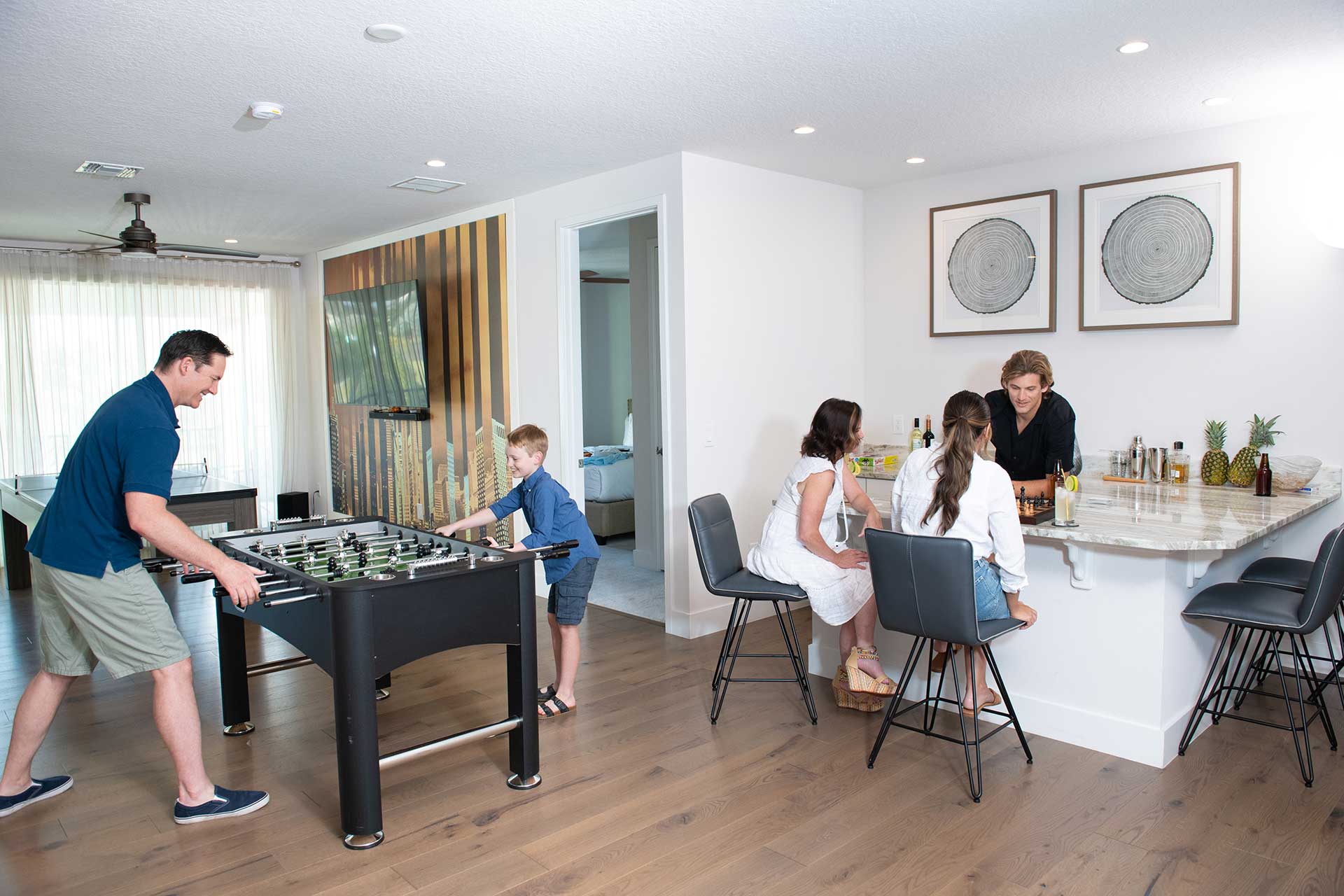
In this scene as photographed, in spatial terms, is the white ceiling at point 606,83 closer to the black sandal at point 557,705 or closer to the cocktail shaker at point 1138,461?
the cocktail shaker at point 1138,461

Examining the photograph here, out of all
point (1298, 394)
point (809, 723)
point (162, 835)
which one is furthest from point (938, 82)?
point (162, 835)

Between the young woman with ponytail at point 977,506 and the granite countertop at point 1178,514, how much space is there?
0.74ft

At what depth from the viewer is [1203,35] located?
319 centimetres

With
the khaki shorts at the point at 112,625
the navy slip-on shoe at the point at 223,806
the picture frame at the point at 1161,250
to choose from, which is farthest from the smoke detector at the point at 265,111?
the picture frame at the point at 1161,250

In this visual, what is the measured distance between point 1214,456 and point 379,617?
3.79 meters

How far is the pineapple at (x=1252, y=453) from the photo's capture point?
4.22 meters

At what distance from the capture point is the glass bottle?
14.6 ft

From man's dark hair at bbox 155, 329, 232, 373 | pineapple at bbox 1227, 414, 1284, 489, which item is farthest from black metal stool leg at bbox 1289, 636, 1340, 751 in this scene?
man's dark hair at bbox 155, 329, 232, 373

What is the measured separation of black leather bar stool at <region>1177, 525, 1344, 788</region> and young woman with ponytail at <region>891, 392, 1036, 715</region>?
0.66 meters

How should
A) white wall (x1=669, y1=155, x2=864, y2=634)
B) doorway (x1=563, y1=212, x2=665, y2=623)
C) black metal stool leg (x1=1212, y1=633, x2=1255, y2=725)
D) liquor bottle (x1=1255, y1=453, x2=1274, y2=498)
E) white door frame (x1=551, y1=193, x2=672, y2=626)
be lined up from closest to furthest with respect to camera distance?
black metal stool leg (x1=1212, y1=633, x2=1255, y2=725) < liquor bottle (x1=1255, y1=453, x2=1274, y2=498) < white wall (x1=669, y1=155, x2=864, y2=634) < white door frame (x1=551, y1=193, x2=672, y2=626) < doorway (x1=563, y1=212, x2=665, y2=623)

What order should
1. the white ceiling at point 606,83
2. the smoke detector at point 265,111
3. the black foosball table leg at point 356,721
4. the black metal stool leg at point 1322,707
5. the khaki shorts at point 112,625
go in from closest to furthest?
the black foosball table leg at point 356,721 → the khaki shorts at point 112,625 → the white ceiling at point 606,83 → the black metal stool leg at point 1322,707 → the smoke detector at point 265,111

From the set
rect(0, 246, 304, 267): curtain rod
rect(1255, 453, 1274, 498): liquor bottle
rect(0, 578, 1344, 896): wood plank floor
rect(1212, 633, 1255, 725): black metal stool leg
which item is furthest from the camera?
rect(0, 246, 304, 267): curtain rod

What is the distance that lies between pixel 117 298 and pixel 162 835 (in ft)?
19.3

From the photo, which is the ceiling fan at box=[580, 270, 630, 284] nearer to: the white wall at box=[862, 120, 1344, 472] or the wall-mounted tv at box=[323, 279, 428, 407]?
the wall-mounted tv at box=[323, 279, 428, 407]
